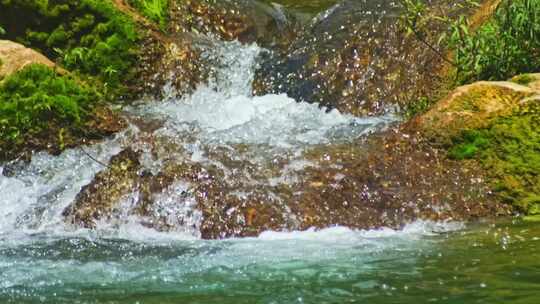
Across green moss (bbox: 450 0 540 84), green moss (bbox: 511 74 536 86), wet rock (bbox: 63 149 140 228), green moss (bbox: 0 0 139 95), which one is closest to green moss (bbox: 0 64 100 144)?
wet rock (bbox: 63 149 140 228)

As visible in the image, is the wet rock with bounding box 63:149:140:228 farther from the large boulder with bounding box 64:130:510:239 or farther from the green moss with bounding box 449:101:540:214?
the green moss with bounding box 449:101:540:214

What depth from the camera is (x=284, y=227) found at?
6.34 meters

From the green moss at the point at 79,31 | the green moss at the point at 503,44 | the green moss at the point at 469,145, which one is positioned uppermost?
the green moss at the point at 79,31

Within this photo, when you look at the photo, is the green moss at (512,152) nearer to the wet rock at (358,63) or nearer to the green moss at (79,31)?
the wet rock at (358,63)

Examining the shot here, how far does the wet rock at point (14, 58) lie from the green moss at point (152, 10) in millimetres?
2431

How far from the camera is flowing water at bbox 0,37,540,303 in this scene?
4410 millimetres

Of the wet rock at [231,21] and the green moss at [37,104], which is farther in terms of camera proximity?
the wet rock at [231,21]

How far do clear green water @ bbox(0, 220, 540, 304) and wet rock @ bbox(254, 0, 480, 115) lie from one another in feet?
9.93

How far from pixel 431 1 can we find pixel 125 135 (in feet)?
14.8

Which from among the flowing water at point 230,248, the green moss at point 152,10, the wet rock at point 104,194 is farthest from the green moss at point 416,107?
the green moss at point 152,10

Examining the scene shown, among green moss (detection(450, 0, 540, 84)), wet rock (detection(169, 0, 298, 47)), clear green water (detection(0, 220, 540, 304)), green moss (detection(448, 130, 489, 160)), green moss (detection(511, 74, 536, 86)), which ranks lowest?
clear green water (detection(0, 220, 540, 304))

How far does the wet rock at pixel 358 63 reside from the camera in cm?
906

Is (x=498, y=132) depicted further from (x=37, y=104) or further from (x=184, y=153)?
(x=37, y=104)

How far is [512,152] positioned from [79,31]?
18.6 feet
